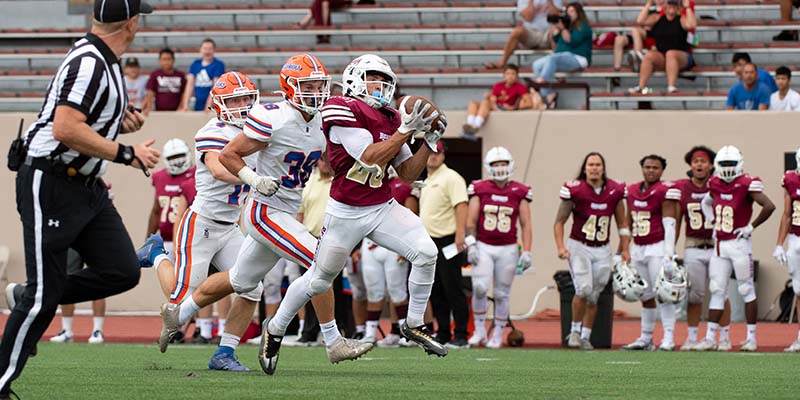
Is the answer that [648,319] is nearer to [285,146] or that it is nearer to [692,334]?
[692,334]

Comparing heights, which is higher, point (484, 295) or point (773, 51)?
point (773, 51)

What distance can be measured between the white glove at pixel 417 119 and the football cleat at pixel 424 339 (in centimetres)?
113

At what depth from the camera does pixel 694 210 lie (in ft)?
38.9

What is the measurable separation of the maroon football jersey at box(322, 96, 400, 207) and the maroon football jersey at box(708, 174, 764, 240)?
505 centimetres

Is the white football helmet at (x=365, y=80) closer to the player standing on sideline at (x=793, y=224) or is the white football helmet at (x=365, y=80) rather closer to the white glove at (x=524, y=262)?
the white glove at (x=524, y=262)

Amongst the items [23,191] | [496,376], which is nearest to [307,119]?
[496,376]

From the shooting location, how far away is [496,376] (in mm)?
7512

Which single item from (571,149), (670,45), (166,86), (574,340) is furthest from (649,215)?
(166,86)

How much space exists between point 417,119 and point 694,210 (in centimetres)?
562

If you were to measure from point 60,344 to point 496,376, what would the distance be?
18.3ft

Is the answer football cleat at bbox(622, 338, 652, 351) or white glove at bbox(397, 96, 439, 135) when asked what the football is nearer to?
white glove at bbox(397, 96, 439, 135)

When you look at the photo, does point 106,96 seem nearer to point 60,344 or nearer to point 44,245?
point 44,245

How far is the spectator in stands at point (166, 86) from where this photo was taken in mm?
16328

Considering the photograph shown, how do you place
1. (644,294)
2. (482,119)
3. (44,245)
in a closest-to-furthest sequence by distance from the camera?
(44,245), (644,294), (482,119)
